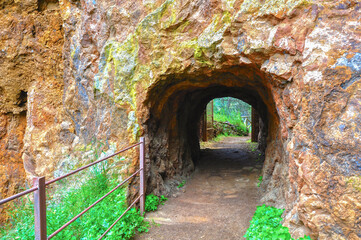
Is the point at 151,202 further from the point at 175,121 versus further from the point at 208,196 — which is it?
the point at 175,121

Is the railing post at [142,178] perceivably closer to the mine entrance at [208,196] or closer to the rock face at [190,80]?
the mine entrance at [208,196]

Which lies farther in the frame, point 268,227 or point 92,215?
point 92,215

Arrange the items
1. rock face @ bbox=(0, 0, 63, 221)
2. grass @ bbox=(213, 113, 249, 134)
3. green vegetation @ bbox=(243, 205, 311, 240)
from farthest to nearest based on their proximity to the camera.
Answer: grass @ bbox=(213, 113, 249, 134), rock face @ bbox=(0, 0, 63, 221), green vegetation @ bbox=(243, 205, 311, 240)

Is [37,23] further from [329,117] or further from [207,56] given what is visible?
[329,117]

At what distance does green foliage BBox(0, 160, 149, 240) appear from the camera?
3.33 metres

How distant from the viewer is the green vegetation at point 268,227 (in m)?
3.19

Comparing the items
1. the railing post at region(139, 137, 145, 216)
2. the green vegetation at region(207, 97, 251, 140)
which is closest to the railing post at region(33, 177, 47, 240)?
the railing post at region(139, 137, 145, 216)

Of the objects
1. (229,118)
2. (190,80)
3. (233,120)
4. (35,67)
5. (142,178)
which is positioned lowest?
(142,178)

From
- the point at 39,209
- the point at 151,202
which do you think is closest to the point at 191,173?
the point at 151,202

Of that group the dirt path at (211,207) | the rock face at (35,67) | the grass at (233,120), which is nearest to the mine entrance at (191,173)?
the dirt path at (211,207)

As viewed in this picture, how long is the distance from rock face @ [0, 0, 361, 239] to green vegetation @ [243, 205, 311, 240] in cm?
16

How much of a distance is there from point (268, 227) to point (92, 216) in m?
2.55

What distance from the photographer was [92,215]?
11.7 ft

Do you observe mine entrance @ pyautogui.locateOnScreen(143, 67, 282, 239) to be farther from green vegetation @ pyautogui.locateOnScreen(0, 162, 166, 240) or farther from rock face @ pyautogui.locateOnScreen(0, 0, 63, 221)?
rock face @ pyautogui.locateOnScreen(0, 0, 63, 221)
